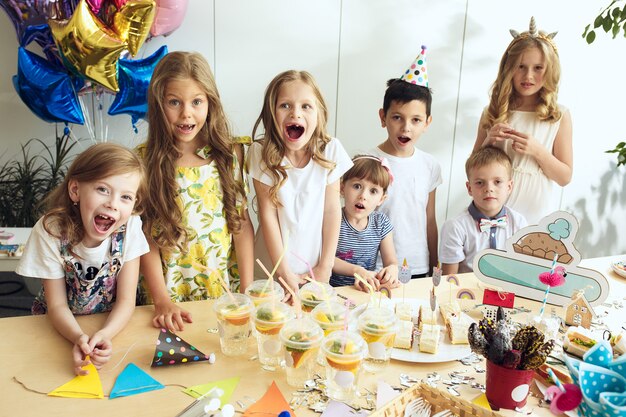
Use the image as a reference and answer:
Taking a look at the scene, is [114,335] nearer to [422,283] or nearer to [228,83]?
[422,283]

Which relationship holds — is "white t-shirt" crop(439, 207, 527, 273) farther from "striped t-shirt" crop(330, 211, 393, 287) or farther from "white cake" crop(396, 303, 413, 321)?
"white cake" crop(396, 303, 413, 321)

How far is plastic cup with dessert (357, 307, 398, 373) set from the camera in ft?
3.89

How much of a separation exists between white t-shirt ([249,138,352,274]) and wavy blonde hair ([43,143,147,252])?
0.57 m

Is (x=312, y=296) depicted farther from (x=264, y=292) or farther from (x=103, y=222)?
(x=103, y=222)

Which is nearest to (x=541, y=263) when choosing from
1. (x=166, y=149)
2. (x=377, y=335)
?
(x=377, y=335)

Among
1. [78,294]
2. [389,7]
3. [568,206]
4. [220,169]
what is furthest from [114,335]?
[568,206]

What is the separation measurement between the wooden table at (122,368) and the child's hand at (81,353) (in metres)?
0.02

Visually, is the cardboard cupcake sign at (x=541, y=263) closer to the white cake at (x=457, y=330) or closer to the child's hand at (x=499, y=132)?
the white cake at (x=457, y=330)

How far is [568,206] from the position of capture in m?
A: 4.07

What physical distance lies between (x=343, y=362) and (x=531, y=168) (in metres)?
1.82

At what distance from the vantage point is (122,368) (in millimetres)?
1210

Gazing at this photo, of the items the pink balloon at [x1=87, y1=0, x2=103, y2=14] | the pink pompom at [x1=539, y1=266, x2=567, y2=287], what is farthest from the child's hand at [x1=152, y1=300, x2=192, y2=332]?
the pink balloon at [x1=87, y1=0, x2=103, y2=14]

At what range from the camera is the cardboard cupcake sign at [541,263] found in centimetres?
155

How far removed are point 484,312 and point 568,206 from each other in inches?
118
